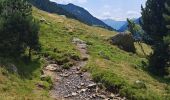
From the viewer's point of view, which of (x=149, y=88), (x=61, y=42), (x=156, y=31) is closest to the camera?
(x=149, y=88)

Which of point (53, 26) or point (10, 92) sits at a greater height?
point (53, 26)

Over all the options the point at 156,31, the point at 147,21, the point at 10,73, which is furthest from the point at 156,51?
the point at 10,73

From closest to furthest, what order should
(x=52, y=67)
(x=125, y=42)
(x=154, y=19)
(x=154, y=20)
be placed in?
(x=52, y=67) → (x=154, y=20) → (x=154, y=19) → (x=125, y=42)

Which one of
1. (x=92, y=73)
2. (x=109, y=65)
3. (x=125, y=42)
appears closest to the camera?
(x=92, y=73)

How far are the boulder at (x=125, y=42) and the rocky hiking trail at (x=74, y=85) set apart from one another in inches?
855

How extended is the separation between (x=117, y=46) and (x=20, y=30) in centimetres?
2716

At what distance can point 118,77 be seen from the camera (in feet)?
142

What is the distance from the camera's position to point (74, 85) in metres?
42.4

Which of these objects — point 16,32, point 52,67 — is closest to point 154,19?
point 52,67

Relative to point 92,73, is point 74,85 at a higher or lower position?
lower

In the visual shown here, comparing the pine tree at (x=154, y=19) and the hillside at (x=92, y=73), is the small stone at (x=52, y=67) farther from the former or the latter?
the pine tree at (x=154, y=19)

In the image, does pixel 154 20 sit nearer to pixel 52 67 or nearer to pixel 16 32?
pixel 52 67

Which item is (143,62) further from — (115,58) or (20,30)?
(20,30)

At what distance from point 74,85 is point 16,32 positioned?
35.5 ft
